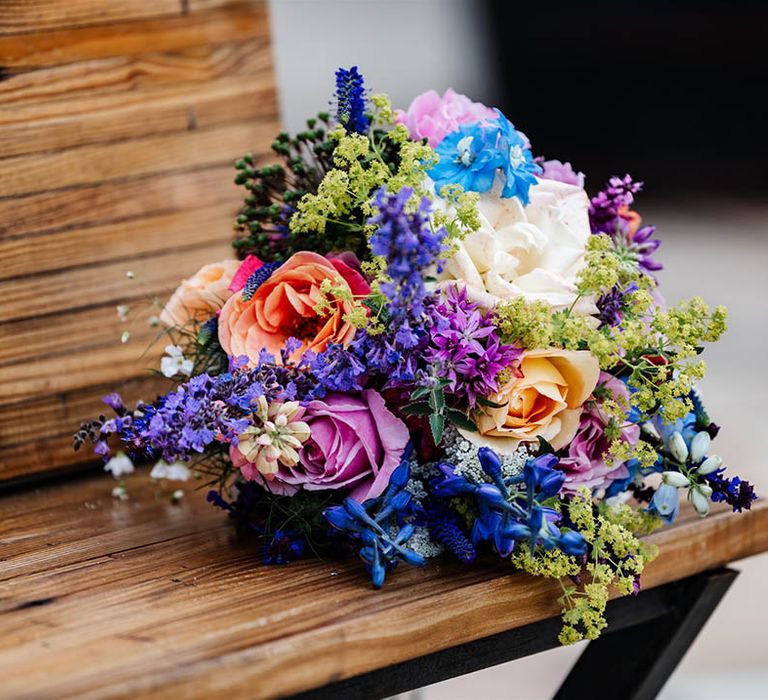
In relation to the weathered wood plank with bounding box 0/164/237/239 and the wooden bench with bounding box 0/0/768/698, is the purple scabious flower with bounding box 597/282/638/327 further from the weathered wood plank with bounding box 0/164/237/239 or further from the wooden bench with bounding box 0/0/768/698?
the weathered wood plank with bounding box 0/164/237/239

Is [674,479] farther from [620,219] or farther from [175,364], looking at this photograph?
[175,364]

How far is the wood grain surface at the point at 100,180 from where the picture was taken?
4.40 ft

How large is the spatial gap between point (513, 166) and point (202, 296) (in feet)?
1.22

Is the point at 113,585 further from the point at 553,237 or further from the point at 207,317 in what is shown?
the point at 553,237

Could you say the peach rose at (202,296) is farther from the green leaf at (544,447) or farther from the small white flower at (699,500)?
the small white flower at (699,500)

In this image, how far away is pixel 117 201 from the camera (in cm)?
141

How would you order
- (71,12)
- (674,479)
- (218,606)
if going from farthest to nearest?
(71,12) → (674,479) → (218,606)

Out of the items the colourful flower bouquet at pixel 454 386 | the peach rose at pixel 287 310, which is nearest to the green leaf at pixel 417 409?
the colourful flower bouquet at pixel 454 386

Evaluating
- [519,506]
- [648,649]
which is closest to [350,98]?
[519,506]

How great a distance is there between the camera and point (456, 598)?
3.08ft

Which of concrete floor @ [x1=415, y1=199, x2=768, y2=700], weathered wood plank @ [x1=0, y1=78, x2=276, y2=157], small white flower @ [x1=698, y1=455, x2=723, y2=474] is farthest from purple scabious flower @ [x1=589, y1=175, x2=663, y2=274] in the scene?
weathered wood plank @ [x1=0, y1=78, x2=276, y2=157]

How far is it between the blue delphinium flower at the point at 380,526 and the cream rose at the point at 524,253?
0.18m

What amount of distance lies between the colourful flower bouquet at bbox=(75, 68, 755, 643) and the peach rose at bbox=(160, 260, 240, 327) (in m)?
0.06

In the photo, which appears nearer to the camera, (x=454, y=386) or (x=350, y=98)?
(x=454, y=386)
